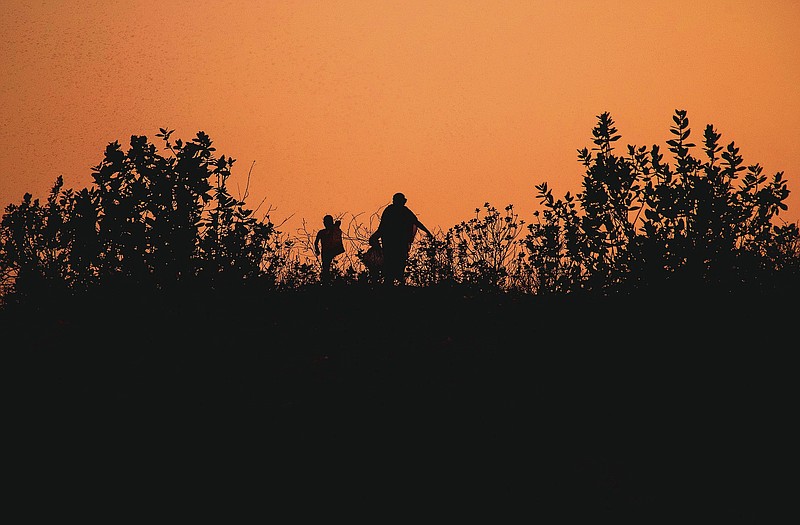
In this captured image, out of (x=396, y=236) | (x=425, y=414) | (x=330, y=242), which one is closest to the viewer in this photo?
(x=425, y=414)

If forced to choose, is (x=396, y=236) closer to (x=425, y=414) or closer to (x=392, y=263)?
(x=392, y=263)

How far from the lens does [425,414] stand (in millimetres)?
6398

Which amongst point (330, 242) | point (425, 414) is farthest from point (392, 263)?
point (425, 414)

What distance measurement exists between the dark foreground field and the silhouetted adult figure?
18.2 ft

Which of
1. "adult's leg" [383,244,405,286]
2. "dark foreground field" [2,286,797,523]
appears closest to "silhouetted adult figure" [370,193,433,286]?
"adult's leg" [383,244,405,286]

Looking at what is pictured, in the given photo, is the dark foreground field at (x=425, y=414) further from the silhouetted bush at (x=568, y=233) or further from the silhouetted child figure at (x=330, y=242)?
the silhouetted child figure at (x=330, y=242)

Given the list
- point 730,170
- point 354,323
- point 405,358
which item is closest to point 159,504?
point 405,358

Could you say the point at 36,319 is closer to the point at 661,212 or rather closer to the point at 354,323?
the point at 354,323

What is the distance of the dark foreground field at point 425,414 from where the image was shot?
5.32m

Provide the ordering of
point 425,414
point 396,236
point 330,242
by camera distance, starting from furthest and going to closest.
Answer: point 330,242 → point 396,236 → point 425,414

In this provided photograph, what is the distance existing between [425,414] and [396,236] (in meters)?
8.78

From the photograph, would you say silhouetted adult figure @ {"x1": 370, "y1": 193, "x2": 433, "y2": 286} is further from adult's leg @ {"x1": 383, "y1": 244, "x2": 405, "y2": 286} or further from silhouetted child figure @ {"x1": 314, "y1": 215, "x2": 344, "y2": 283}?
silhouetted child figure @ {"x1": 314, "y1": 215, "x2": 344, "y2": 283}

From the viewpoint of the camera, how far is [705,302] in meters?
8.85

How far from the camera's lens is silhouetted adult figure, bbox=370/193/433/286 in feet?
49.2
